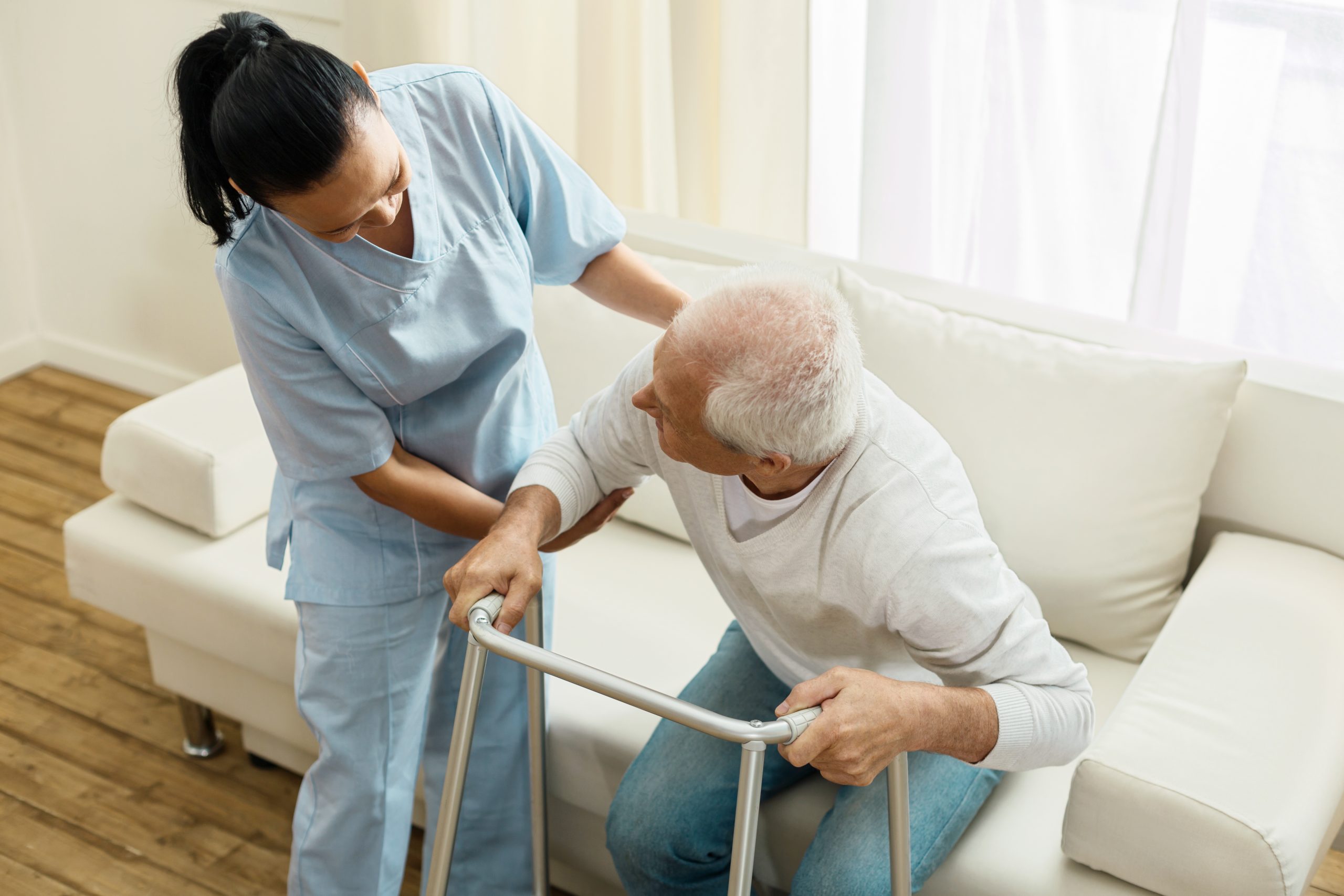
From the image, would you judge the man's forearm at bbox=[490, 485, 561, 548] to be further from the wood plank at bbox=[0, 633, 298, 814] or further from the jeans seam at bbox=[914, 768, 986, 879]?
the wood plank at bbox=[0, 633, 298, 814]

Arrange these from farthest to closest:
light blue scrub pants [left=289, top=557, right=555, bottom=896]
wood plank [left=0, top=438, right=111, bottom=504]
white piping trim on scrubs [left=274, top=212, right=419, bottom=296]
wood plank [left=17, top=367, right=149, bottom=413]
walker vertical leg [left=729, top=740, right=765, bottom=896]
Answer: wood plank [left=17, top=367, right=149, bottom=413], wood plank [left=0, top=438, right=111, bottom=504], light blue scrub pants [left=289, top=557, right=555, bottom=896], white piping trim on scrubs [left=274, top=212, right=419, bottom=296], walker vertical leg [left=729, top=740, right=765, bottom=896]

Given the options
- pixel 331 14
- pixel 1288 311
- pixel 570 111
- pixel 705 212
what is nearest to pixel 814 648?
pixel 1288 311

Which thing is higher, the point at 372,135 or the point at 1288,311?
the point at 372,135

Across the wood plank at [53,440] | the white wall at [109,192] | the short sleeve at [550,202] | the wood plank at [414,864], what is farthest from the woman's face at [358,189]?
the wood plank at [53,440]

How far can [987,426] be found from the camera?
1.70 metres

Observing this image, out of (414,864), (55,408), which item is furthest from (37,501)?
(414,864)

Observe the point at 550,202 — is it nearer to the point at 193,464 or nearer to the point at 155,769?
the point at 193,464

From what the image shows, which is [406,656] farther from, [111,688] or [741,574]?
[111,688]

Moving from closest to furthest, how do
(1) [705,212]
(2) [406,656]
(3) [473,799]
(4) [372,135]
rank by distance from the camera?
(4) [372,135] < (2) [406,656] < (3) [473,799] < (1) [705,212]

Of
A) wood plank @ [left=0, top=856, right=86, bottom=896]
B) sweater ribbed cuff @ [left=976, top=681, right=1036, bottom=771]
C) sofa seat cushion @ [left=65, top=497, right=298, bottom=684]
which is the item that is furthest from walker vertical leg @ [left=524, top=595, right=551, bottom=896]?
wood plank @ [left=0, top=856, right=86, bottom=896]

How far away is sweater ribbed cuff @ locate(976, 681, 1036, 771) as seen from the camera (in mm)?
1117

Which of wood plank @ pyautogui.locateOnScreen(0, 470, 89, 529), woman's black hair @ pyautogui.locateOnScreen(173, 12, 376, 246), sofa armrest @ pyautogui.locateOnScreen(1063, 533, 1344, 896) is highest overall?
woman's black hair @ pyautogui.locateOnScreen(173, 12, 376, 246)

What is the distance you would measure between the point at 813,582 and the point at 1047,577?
58 centimetres

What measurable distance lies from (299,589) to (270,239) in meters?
0.42
